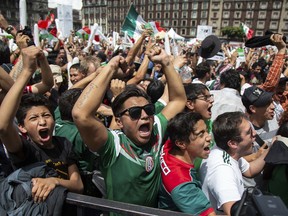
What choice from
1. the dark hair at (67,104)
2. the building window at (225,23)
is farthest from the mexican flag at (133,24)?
the building window at (225,23)

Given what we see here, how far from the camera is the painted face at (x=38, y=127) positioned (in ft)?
7.47

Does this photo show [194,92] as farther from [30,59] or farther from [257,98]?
[30,59]

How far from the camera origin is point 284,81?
16.5ft

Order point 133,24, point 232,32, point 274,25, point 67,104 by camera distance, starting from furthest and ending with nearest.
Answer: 1. point 232,32
2. point 274,25
3. point 133,24
4. point 67,104

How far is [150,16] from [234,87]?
93472 mm

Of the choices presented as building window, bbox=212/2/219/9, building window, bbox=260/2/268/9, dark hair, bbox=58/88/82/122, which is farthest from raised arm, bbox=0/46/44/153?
building window, bbox=212/2/219/9

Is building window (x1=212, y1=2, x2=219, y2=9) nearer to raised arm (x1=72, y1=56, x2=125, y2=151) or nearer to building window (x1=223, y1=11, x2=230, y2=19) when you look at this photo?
building window (x1=223, y1=11, x2=230, y2=19)

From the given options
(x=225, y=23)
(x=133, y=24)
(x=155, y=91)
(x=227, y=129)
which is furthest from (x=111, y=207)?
(x=225, y=23)

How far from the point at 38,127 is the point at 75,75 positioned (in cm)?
234

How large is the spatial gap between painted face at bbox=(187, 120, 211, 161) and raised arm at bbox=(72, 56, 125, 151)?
67cm

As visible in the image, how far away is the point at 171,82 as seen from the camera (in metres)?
2.72

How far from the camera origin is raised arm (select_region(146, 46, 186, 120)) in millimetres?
2646

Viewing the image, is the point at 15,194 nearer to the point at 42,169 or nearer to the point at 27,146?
the point at 42,169

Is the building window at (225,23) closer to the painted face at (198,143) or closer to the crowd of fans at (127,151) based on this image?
the crowd of fans at (127,151)
